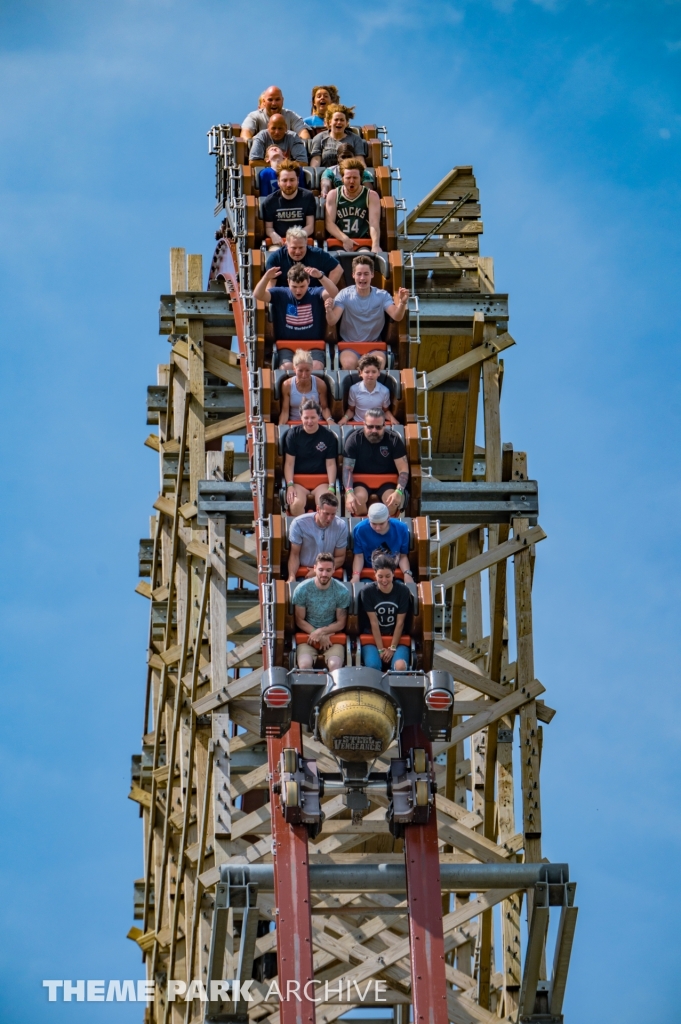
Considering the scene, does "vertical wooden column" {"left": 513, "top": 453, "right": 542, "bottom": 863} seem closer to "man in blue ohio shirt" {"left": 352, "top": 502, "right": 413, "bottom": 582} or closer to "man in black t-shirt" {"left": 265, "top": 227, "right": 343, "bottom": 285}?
"man in black t-shirt" {"left": 265, "top": 227, "right": 343, "bottom": 285}

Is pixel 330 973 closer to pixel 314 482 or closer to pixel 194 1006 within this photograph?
pixel 194 1006

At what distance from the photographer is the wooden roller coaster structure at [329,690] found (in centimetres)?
1995

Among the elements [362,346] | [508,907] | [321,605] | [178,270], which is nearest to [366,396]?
[362,346]

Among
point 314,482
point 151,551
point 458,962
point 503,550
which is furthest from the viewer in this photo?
point 151,551

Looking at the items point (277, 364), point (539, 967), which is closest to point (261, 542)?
point (277, 364)

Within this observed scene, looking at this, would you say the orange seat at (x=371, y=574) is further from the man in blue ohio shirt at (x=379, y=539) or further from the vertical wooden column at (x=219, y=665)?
the vertical wooden column at (x=219, y=665)

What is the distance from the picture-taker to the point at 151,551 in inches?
1313

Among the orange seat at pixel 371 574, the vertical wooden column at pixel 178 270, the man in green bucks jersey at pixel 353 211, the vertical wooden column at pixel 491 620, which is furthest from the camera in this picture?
the vertical wooden column at pixel 178 270

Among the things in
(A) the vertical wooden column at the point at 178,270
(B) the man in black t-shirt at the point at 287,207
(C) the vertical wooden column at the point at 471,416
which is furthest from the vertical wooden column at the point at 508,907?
(A) the vertical wooden column at the point at 178,270

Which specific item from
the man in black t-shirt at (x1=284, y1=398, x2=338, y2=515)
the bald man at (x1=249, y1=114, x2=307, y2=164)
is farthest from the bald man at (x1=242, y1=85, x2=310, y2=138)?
the man in black t-shirt at (x1=284, y1=398, x2=338, y2=515)

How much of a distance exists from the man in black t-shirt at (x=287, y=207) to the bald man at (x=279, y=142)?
143 centimetres

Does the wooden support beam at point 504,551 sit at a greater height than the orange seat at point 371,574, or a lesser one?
greater

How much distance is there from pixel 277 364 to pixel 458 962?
9.38m

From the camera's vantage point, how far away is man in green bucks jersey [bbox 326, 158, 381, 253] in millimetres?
24750
